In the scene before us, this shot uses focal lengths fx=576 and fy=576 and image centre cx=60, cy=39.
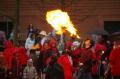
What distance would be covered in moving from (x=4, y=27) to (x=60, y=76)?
16978 mm

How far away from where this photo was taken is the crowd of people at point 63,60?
16.5m

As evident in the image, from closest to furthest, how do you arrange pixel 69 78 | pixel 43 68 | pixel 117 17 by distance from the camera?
pixel 69 78
pixel 43 68
pixel 117 17

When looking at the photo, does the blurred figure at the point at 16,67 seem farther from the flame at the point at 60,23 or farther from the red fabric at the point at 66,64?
the red fabric at the point at 66,64

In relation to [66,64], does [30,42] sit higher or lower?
higher

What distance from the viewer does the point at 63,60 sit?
18.4 metres

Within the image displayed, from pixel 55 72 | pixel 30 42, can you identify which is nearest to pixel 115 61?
pixel 55 72

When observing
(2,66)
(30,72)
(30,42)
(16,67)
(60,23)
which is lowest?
(30,72)

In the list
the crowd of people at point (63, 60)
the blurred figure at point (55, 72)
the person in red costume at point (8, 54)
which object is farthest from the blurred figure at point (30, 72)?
the blurred figure at point (55, 72)

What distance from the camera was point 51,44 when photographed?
2091cm

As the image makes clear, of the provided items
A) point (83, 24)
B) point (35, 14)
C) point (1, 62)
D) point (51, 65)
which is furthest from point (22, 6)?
point (51, 65)

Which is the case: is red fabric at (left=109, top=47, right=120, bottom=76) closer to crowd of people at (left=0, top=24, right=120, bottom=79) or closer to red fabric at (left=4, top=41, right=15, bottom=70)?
crowd of people at (left=0, top=24, right=120, bottom=79)

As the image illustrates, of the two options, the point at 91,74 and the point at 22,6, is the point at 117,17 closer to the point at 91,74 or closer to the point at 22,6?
the point at 22,6

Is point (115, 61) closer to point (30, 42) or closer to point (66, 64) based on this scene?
point (66, 64)

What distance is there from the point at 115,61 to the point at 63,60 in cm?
248
